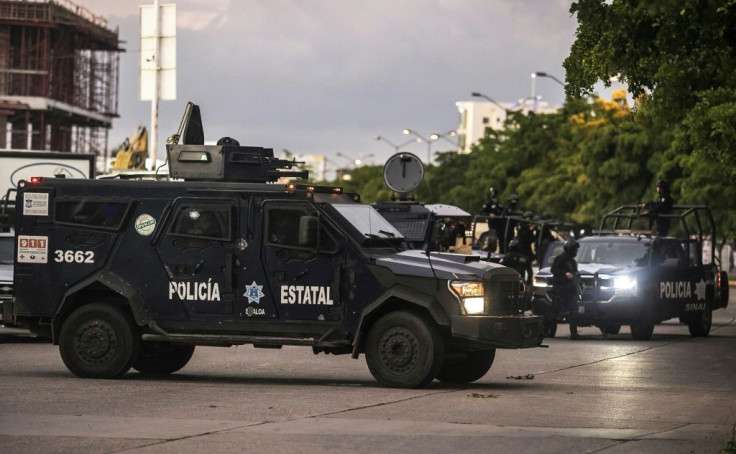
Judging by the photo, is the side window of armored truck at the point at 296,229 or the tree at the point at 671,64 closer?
the side window of armored truck at the point at 296,229

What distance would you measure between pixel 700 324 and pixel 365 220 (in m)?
12.9

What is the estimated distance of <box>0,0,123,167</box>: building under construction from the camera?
10431cm

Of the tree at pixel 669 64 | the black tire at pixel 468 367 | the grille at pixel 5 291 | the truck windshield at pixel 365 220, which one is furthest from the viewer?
the grille at pixel 5 291

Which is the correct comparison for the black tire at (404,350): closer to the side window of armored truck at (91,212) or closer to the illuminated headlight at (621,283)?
the side window of armored truck at (91,212)

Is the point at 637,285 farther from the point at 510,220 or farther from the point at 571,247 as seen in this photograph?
the point at 510,220

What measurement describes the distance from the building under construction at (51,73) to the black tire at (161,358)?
87.4 m

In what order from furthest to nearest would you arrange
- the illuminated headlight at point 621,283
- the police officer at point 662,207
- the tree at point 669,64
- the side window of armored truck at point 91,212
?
the police officer at point 662,207
the illuminated headlight at point 621,283
the tree at point 669,64
the side window of armored truck at point 91,212

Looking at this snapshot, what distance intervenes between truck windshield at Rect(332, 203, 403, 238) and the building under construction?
88.7 meters

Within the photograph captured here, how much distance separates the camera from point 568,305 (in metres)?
27.1

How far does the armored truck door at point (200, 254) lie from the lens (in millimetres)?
17281

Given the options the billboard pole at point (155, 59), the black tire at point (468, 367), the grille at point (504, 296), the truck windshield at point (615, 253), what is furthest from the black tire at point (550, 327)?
the billboard pole at point (155, 59)

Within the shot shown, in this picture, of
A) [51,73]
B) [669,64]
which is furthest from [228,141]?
[51,73]

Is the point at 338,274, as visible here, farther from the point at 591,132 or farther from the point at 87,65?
the point at 87,65

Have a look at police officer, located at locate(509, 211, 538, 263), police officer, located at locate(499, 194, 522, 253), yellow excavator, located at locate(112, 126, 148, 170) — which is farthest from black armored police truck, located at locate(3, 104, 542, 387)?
yellow excavator, located at locate(112, 126, 148, 170)
